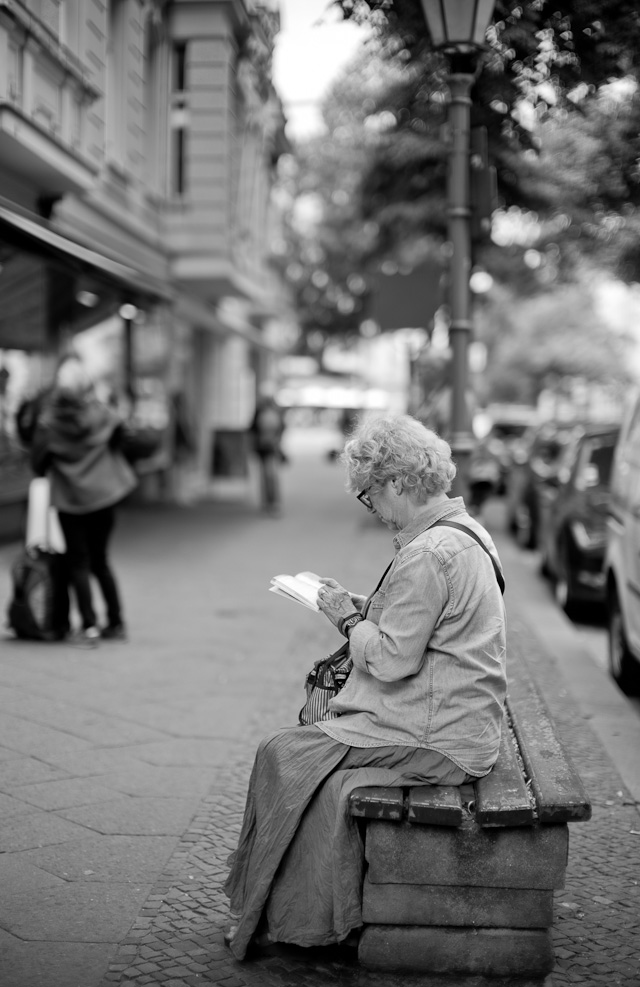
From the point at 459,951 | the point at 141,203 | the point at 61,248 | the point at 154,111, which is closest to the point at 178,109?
the point at 154,111

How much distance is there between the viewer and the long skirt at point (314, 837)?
3.29 metres

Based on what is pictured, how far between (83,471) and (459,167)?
302cm

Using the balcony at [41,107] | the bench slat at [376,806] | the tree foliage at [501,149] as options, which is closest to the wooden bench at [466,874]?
the bench slat at [376,806]

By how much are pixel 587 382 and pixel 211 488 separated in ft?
123

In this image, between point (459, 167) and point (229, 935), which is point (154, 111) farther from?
point (229, 935)

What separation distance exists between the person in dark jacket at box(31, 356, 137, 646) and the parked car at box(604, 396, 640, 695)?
3187 millimetres

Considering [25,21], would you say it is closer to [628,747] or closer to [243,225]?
[628,747]

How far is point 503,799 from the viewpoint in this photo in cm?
327

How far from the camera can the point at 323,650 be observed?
303 inches

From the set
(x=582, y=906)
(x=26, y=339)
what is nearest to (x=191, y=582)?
(x=26, y=339)

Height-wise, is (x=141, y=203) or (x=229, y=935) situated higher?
(x=141, y=203)

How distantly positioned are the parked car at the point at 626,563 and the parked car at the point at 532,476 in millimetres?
4917

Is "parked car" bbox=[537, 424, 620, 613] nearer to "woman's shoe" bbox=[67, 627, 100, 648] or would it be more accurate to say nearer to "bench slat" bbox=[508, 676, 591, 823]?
"woman's shoe" bbox=[67, 627, 100, 648]

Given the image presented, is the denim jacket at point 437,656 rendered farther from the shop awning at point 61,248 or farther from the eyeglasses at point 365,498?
the shop awning at point 61,248
